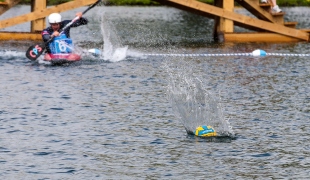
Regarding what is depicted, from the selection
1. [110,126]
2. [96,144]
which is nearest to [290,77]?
[110,126]

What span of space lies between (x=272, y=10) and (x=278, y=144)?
649 inches

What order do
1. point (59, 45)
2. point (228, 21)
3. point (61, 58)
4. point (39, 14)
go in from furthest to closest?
point (228, 21)
point (39, 14)
point (59, 45)
point (61, 58)

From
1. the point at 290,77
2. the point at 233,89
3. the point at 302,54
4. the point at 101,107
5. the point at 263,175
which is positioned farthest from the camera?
the point at 302,54

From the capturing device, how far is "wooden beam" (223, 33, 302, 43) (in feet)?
96.4

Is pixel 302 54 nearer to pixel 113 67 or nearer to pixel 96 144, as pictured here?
pixel 113 67

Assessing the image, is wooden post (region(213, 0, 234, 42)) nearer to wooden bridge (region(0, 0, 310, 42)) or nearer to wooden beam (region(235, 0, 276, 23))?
wooden bridge (region(0, 0, 310, 42))

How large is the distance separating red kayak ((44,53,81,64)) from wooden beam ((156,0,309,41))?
564 cm

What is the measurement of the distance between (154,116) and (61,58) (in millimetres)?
7854

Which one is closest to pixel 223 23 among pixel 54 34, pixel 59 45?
pixel 59 45

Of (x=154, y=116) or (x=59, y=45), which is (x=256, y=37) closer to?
(x=59, y=45)

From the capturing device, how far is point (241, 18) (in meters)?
29.0

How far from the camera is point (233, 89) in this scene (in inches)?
773

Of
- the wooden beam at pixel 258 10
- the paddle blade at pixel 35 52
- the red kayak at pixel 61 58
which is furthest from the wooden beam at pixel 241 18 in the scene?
the paddle blade at pixel 35 52

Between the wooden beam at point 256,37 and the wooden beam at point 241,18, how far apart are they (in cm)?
20
